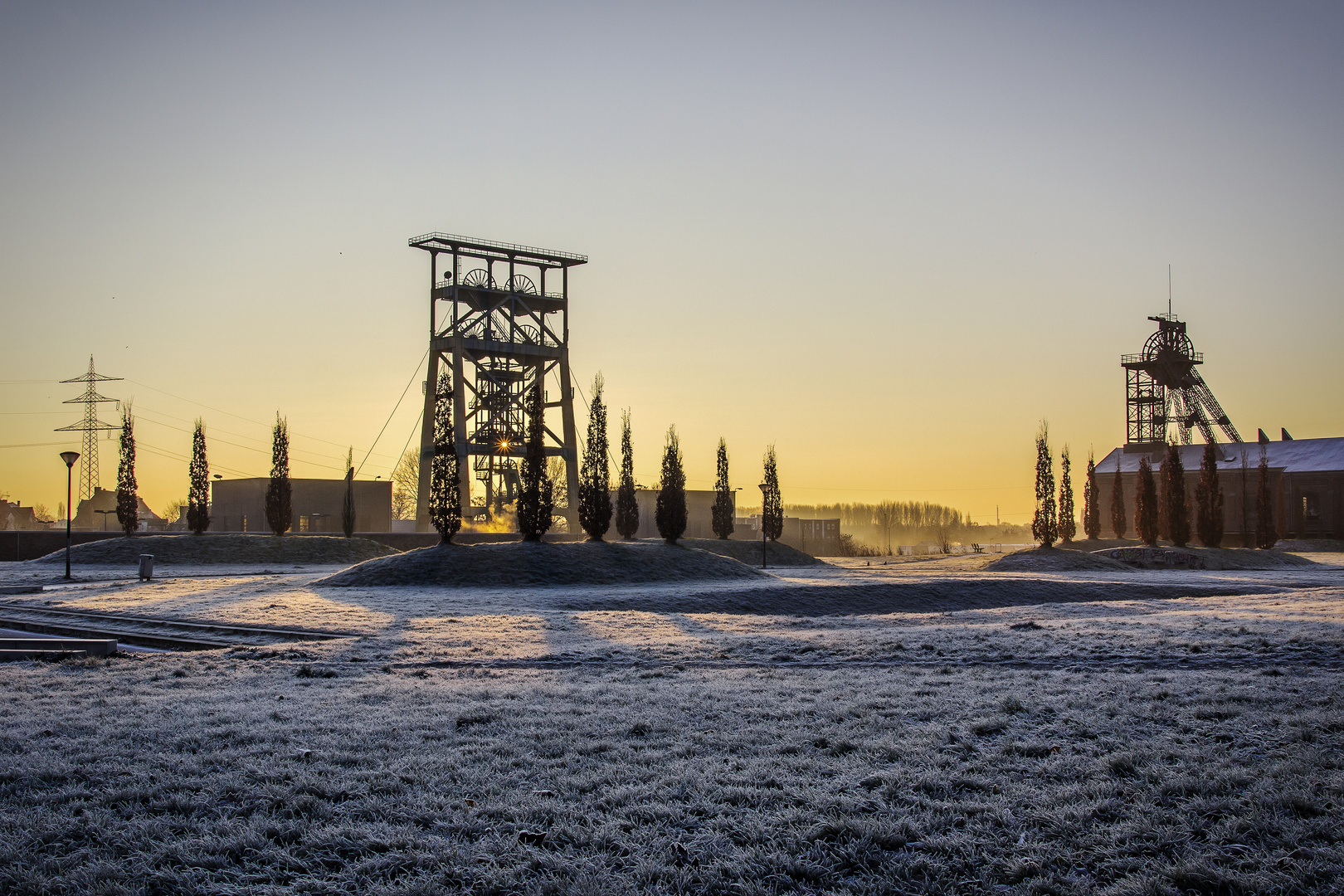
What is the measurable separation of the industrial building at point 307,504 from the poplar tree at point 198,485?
69.3 feet

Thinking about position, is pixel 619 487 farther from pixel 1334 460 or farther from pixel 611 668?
pixel 1334 460

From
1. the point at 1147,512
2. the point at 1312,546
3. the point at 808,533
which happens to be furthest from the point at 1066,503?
the point at 808,533

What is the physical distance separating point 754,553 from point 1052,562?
12.7 metres

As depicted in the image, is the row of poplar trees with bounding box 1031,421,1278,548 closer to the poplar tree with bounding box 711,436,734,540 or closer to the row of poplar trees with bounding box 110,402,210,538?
the poplar tree with bounding box 711,436,734,540

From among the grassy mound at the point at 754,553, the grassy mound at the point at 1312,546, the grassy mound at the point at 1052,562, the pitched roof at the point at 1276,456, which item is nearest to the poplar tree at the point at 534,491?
the grassy mound at the point at 754,553

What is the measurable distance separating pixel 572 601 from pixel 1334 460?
66.0 m

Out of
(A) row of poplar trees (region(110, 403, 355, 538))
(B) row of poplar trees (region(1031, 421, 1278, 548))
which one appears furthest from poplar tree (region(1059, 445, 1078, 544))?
(A) row of poplar trees (region(110, 403, 355, 538))

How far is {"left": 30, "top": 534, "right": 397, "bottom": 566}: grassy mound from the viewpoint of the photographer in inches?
1523

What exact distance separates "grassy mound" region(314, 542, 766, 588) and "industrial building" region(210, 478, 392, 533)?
4240 cm

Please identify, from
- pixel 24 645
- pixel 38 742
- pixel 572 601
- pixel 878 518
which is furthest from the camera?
pixel 878 518

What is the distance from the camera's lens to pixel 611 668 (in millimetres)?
10438

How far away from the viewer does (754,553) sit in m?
43.1

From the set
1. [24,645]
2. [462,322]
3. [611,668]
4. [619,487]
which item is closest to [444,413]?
[462,322]

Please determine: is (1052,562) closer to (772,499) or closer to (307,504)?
(772,499)
